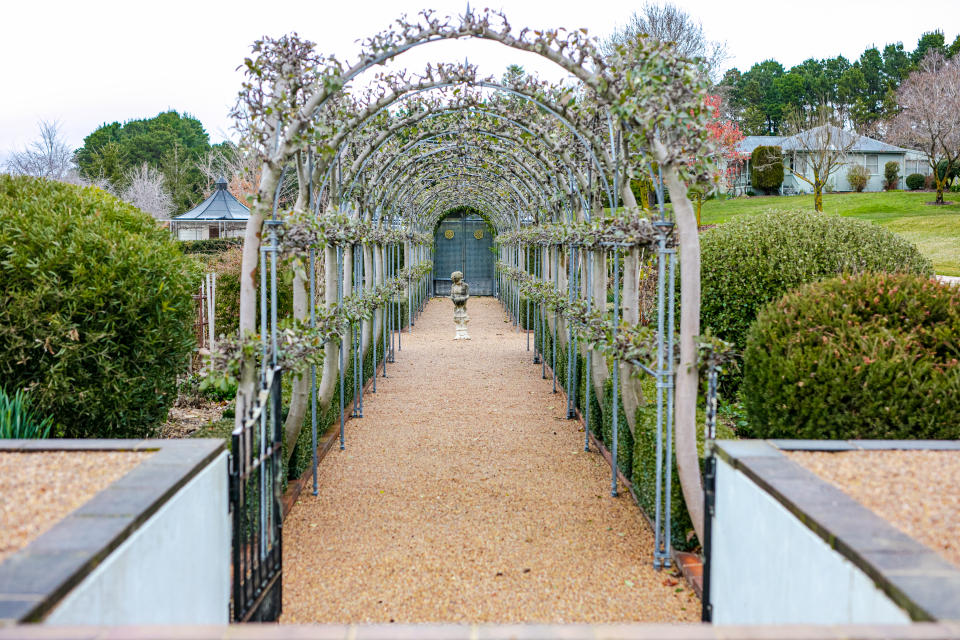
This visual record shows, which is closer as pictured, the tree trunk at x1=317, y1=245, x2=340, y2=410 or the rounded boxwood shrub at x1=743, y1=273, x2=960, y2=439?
the rounded boxwood shrub at x1=743, y1=273, x2=960, y2=439

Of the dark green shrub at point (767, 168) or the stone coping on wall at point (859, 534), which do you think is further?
the dark green shrub at point (767, 168)

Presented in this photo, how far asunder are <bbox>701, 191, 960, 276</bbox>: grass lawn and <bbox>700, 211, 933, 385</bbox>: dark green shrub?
12838mm

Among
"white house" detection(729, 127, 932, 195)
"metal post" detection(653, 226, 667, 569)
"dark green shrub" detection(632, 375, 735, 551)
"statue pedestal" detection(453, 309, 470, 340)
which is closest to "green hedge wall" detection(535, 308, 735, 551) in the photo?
"dark green shrub" detection(632, 375, 735, 551)

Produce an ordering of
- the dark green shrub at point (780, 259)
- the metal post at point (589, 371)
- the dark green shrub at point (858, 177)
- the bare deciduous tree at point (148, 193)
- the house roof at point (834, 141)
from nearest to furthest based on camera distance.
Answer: the metal post at point (589, 371) < the dark green shrub at point (780, 259) < the house roof at point (834, 141) < the bare deciduous tree at point (148, 193) < the dark green shrub at point (858, 177)

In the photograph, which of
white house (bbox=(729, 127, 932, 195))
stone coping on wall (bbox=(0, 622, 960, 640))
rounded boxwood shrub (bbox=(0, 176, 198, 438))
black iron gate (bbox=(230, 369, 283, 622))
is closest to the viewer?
stone coping on wall (bbox=(0, 622, 960, 640))

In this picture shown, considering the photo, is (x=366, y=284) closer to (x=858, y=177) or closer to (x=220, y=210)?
(x=220, y=210)

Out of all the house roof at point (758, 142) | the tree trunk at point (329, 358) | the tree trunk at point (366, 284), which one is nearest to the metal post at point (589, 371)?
the tree trunk at point (329, 358)

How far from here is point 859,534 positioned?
2055 mm

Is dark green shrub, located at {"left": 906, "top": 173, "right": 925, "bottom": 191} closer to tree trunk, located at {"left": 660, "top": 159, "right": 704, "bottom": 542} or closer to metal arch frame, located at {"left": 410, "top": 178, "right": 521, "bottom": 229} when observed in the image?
metal arch frame, located at {"left": 410, "top": 178, "right": 521, "bottom": 229}

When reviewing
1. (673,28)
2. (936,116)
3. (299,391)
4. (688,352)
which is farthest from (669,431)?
(936,116)

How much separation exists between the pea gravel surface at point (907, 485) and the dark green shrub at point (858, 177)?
125 ft

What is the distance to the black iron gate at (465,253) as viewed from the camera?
A: 24125 mm

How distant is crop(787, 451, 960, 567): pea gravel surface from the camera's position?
2289 millimetres

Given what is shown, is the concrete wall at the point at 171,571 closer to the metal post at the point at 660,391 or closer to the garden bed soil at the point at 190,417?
the metal post at the point at 660,391
